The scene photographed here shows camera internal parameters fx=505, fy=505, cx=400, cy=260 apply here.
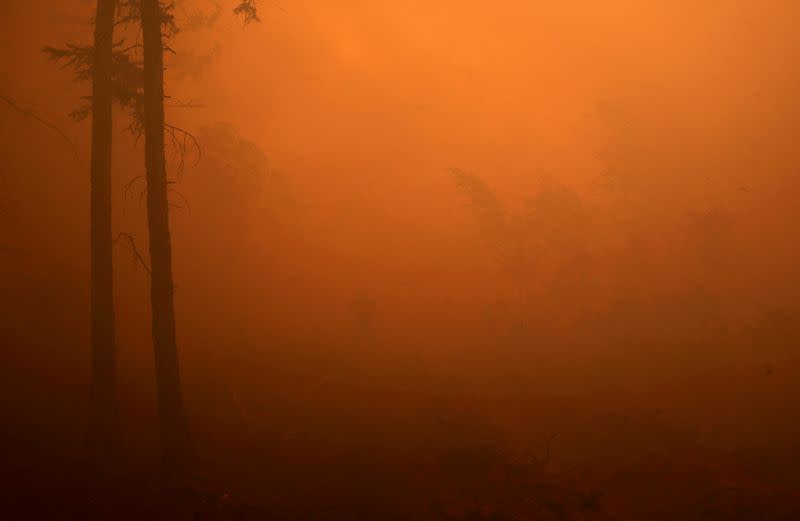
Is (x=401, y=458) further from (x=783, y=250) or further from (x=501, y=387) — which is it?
(x=783, y=250)

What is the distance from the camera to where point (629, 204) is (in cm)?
2605

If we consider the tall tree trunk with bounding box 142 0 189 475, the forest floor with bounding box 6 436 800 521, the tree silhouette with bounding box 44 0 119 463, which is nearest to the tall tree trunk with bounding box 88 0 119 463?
the tree silhouette with bounding box 44 0 119 463

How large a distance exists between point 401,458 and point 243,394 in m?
5.50

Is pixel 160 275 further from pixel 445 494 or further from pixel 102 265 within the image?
pixel 445 494

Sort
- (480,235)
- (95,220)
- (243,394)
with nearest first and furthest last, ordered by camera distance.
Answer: (95,220), (243,394), (480,235)

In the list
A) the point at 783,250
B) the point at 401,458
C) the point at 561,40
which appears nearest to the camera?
the point at 401,458

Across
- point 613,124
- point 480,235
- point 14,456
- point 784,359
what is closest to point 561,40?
point 613,124

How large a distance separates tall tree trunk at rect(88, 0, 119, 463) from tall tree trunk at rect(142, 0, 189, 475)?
1291 millimetres

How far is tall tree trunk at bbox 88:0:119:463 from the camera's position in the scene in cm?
898

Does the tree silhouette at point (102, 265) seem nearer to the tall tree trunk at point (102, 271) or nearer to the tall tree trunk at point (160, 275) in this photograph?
the tall tree trunk at point (102, 271)

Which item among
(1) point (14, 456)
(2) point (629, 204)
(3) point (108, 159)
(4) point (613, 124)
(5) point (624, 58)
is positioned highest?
(5) point (624, 58)

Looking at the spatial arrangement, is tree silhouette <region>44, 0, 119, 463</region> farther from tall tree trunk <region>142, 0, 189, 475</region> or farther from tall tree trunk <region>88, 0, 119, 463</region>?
tall tree trunk <region>142, 0, 189, 475</region>

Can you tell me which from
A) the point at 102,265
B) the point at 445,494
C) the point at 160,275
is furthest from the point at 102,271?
the point at 445,494

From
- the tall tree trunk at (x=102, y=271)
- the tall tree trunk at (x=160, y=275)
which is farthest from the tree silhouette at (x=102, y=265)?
the tall tree trunk at (x=160, y=275)
